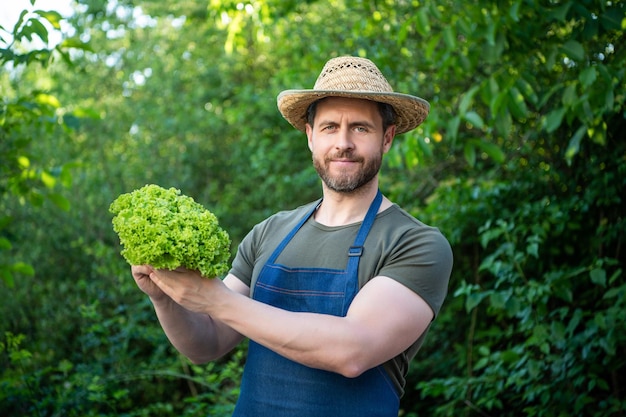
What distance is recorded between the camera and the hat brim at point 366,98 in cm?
260

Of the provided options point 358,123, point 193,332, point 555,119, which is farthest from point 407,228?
point 555,119

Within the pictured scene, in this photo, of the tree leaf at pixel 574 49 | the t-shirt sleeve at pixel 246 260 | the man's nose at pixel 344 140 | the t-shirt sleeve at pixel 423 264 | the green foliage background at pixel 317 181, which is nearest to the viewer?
the t-shirt sleeve at pixel 423 264

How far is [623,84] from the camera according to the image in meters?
4.04

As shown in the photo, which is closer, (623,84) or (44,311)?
(623,84)

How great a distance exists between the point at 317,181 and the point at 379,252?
19.3ft

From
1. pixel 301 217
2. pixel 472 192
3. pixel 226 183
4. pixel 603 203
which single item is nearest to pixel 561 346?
pixel 603 203

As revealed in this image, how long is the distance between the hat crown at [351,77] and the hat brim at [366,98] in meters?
0.03

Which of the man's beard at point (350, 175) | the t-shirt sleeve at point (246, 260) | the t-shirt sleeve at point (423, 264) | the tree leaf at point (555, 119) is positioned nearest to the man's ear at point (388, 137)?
the man's beard at point (350, 175)

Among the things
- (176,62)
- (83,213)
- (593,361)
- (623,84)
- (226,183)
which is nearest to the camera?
(623,84)

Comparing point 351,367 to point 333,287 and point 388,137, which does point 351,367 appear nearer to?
point 333,287

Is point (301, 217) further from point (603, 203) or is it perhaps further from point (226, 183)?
point (226, 183)

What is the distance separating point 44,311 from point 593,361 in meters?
4.62

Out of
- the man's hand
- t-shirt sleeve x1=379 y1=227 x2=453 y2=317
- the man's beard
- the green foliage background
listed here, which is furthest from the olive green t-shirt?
the green foliage background

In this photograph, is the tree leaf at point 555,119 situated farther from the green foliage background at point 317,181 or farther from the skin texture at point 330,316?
the skin texture at point 330,316
